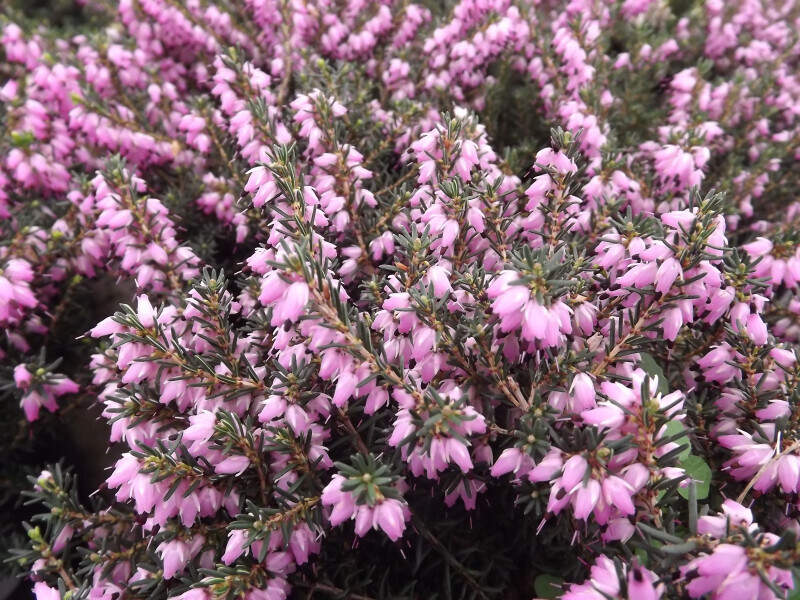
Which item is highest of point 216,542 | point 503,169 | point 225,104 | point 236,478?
point 225,104

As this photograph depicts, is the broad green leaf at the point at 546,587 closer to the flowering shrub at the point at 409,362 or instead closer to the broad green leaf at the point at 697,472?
the flowering shrub at the point at 409,362

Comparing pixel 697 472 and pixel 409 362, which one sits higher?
pixel 409 362

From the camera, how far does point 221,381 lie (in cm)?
179

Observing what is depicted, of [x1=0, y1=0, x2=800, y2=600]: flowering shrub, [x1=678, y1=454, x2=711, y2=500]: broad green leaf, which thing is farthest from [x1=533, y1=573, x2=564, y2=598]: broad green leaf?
[x1=678, y1=454, x2=711, y2=500]: broad green leaf

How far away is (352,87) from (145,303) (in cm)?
223

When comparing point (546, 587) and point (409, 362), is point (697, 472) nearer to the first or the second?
point (546, 587)

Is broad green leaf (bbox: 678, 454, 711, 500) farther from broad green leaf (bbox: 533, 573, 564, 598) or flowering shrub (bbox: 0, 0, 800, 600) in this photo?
broad green leaf (bbox: 533, 573, 564, 598)

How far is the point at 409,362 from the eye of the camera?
5.92 feet

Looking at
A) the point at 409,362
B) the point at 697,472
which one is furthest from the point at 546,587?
the point at 409,362

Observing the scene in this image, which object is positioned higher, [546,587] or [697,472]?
[697,472]

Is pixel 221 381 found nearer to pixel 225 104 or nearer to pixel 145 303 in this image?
pixel 145 303

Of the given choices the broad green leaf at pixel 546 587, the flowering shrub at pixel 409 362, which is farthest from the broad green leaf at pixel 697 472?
the broad green leaf at pixel 546 587

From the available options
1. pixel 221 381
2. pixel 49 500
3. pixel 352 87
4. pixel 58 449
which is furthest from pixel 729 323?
pixel 58 449

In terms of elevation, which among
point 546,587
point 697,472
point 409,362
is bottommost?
point 546,587
